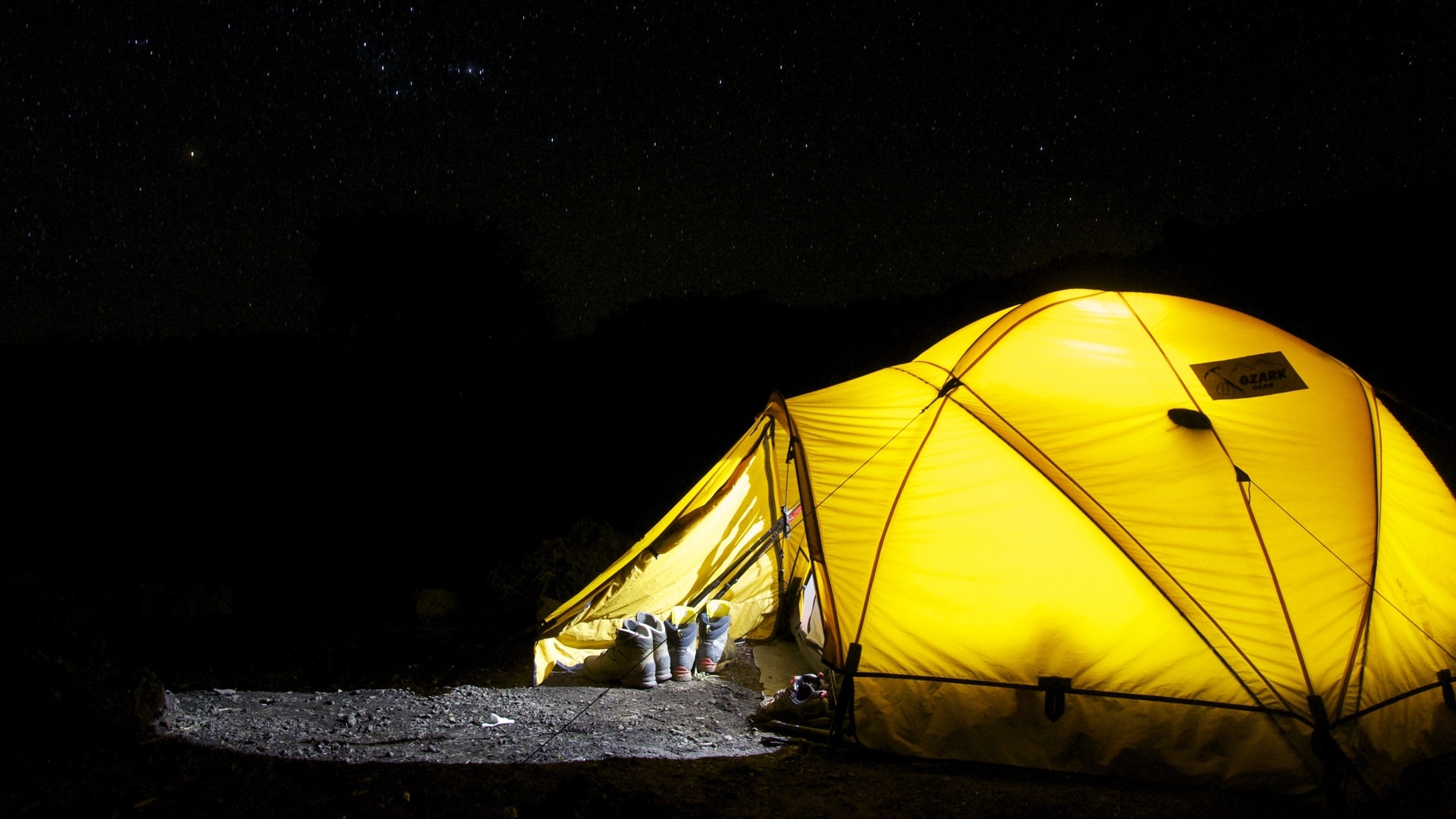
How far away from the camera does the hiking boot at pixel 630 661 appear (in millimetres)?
5766

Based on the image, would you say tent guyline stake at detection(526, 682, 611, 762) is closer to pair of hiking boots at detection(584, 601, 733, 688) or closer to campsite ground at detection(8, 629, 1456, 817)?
campsite ground at detection(8, 629, 1456, 817)

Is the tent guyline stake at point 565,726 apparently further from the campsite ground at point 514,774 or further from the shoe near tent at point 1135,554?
the shoe near tent at point 1135,554

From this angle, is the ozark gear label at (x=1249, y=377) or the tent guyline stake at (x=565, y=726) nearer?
the tent guyline stake at (x=565, y=726)

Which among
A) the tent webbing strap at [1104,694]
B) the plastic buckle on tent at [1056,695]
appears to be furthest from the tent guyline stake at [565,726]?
the plastic buckle on tent at [1056,695]

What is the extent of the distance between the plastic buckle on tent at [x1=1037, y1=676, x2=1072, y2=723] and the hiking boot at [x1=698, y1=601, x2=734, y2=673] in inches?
110

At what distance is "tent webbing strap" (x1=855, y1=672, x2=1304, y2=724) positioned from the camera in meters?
3.95

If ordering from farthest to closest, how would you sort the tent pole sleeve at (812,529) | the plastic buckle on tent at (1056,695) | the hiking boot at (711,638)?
the hiking boot at (711,638)
the tent pole sleeve at (812,529)
the plastic buckle on tent at (1056,695)

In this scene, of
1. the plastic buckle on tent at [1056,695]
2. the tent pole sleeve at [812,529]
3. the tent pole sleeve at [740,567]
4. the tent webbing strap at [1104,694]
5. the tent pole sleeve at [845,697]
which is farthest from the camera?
the tent pole sleeve at [740,567]

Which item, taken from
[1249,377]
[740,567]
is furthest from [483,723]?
[1249,377]

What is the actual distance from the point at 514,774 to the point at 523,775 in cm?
6

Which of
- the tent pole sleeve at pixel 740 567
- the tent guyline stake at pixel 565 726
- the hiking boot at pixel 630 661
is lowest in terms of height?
the tent guyline stake at pixel 565 726

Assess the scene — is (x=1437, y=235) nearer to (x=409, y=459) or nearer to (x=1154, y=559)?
(x=1154, y=559)

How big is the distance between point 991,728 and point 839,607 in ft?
3.75

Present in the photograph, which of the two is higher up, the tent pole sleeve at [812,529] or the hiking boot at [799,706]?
the tent pole sleeve at [812,529]
